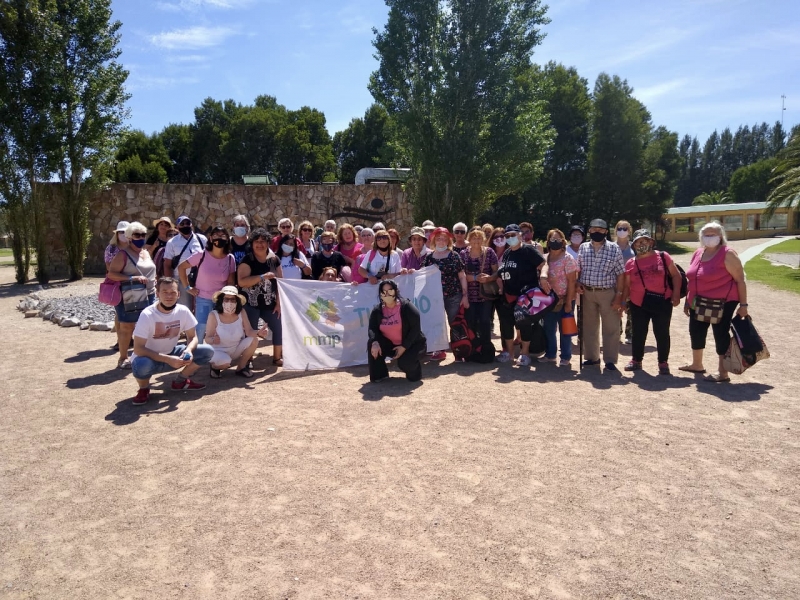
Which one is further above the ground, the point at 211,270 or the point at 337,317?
the point at 211,270

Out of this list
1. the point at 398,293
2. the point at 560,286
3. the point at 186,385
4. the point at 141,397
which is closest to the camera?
the point at 141,397

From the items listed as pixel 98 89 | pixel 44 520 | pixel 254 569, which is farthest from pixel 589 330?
pixel 98 89

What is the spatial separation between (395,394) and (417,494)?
7.94 feet

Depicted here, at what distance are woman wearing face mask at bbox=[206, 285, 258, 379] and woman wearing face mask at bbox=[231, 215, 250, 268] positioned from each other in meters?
0.76

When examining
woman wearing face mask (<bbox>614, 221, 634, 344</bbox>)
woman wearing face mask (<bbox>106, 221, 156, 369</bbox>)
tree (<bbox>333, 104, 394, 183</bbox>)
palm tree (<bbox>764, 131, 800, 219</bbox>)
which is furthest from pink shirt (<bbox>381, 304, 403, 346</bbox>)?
tree (<bbox>333, 104, 394, 183</bbox>)

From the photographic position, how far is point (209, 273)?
281 inches

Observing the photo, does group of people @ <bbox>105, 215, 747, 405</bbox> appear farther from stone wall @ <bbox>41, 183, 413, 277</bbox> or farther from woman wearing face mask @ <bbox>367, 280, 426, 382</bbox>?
stone wall @ <bbox>41, 183, 413, 277</bbox>

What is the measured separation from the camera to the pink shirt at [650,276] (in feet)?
23.4

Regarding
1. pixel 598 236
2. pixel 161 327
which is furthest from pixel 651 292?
pixel 161 327

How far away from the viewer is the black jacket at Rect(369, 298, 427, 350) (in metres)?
6.91

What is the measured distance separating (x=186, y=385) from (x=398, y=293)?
2690 millimetres

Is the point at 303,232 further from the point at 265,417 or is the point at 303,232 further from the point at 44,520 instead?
the point at 44,520

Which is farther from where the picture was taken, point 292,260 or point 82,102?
point 82,102

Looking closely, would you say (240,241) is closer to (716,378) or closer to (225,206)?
(716,378)
